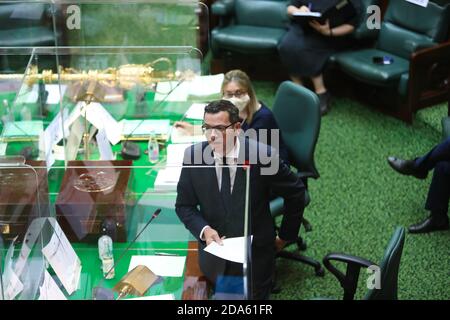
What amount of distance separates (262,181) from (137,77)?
1.59m

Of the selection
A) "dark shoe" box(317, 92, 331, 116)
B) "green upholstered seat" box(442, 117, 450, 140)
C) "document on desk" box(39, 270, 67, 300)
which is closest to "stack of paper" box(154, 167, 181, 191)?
"document on desk" box(39, 270, 67, 300)

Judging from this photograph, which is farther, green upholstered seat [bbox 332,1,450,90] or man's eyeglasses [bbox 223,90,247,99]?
green upholstered seat [bbox 332,1,450,90]

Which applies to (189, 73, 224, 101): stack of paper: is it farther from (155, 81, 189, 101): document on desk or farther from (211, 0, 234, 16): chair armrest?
(211, 0, 234, 16): chair armrest

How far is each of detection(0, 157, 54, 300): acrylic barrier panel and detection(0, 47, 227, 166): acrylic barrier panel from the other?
0.78 m

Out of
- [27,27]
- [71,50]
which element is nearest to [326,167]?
[71,50]

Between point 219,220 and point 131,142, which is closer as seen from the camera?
point 219,220

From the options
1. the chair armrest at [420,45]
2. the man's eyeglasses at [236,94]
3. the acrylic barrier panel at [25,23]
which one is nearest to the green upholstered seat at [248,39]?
the chair armrest at [420,45]

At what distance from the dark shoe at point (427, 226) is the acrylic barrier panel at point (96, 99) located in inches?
54.2

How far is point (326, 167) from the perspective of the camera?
5156mm

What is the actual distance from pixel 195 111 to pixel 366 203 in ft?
4.21

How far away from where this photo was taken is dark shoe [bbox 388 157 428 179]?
4605 millimetres

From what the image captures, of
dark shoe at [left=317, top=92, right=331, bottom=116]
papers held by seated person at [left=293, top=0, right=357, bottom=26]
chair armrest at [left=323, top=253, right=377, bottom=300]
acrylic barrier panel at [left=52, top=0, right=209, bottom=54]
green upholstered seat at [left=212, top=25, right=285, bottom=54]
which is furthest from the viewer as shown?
green upholstered seat at [left=212, top=25, right=285, bottom=54]

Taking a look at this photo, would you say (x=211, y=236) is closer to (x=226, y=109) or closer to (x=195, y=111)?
(x=226, y=109)
